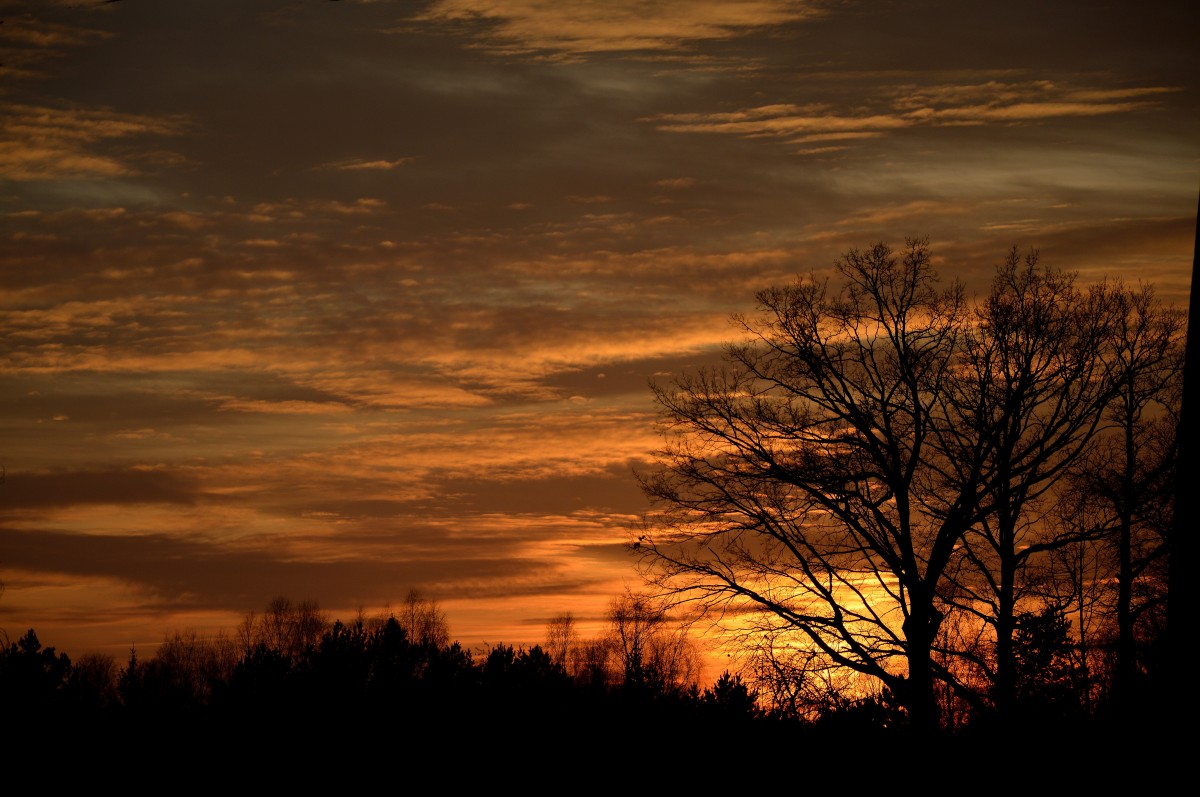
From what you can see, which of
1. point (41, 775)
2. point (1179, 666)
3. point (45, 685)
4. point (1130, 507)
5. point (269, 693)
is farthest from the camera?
point (1130, 507)

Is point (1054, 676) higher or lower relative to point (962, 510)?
lower

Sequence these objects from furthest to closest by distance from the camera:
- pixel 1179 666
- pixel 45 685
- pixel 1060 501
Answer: pixel 1060 501 → pixel 45 685 → pixel 1179 666

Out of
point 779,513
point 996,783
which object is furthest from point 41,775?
point 779,513

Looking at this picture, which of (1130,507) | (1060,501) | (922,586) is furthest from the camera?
(1060,501)

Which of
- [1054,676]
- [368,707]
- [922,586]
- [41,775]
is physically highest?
→ [922,586]

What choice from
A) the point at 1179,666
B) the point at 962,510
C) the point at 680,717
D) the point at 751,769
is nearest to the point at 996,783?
the point at 751,769

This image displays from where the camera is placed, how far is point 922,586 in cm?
2514

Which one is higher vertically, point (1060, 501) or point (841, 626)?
point (1060, 501)

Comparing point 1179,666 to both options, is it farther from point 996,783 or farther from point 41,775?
point 41,775

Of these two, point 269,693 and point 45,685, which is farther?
point 269,693

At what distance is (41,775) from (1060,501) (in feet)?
82.3

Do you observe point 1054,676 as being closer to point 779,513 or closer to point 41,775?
point 779,513

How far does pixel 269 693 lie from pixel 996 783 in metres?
10.1

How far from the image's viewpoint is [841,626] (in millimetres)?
26234
